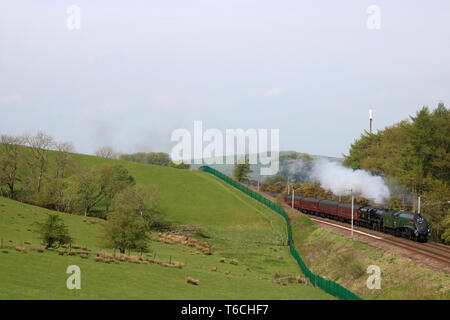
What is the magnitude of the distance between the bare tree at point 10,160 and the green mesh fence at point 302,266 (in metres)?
49.4

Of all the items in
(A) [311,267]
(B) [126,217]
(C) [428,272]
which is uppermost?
(B) [126,217]

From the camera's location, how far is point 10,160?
3593 inches

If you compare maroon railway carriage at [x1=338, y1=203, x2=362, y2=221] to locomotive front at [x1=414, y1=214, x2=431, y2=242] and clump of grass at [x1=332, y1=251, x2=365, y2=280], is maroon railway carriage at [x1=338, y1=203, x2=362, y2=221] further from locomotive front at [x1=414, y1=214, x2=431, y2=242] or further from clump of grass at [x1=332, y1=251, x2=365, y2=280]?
clump of grass at [x1=332, y1=251, x2=365, y2=280]

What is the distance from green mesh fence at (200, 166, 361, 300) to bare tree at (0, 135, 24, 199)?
4941 centimetres

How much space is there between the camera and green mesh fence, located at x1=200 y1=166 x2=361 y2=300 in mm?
34875

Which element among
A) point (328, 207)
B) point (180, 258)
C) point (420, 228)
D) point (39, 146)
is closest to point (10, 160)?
point (39, 146)

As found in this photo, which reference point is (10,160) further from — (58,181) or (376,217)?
(376,217)

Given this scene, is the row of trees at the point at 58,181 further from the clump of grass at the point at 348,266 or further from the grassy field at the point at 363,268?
the clump of grass at the point at 348,266

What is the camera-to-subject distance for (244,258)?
6216cm

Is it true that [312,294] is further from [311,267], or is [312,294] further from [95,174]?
[95,174]

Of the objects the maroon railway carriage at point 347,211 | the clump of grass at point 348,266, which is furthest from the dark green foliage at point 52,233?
the maroon railway carriage at point 347,211

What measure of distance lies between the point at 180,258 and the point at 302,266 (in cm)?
1474
